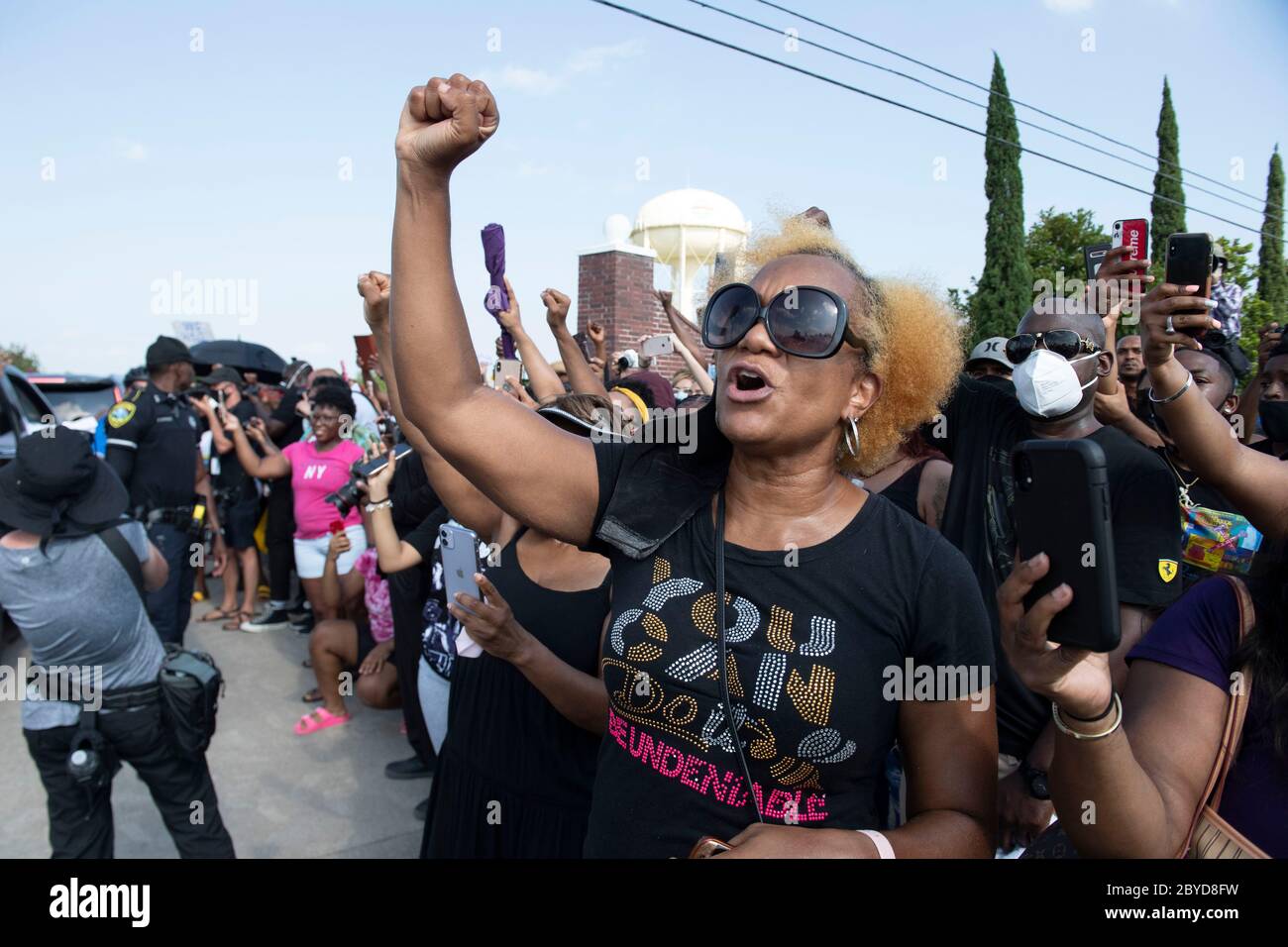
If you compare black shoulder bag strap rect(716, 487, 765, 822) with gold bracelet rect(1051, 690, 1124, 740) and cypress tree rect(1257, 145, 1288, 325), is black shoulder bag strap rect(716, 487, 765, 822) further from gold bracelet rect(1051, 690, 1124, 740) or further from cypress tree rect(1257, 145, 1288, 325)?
cypress tree rect(1257, 145, 1288, 325)

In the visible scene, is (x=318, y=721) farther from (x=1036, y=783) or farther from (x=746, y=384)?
(x=746, y=384)

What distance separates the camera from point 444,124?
1321 millimetres

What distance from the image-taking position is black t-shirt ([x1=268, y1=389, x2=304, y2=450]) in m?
8.27

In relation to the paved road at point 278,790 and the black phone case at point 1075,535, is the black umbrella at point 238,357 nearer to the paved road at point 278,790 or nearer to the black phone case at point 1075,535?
the paved road at point 278,790

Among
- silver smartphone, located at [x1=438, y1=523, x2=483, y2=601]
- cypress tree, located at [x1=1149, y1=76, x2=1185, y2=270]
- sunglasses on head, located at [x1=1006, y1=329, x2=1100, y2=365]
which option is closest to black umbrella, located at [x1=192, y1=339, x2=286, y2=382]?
silver smartphone, located at [x1=438, y1=523, x2=483, y2=601]

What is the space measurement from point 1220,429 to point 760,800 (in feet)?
4.82

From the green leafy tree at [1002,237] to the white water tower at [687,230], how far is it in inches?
245

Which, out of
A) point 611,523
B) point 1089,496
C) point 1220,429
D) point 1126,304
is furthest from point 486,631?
point 1126,304

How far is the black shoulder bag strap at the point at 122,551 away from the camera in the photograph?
337 cm

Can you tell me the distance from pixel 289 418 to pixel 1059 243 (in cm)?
1581

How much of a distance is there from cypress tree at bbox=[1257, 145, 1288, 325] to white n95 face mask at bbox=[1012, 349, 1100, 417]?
671 inches

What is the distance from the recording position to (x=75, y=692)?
3270 millimetres

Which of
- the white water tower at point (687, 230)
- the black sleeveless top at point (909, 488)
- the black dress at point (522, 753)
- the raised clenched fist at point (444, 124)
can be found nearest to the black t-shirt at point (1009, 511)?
the black sleeveless top at point (909, 488)
